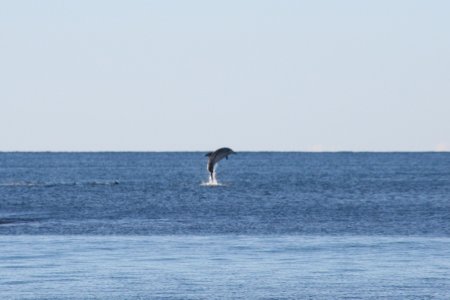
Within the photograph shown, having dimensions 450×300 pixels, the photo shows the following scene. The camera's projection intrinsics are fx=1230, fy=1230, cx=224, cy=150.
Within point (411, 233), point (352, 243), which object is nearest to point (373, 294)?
point (352, 243)

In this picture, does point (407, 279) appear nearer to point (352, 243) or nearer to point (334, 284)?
point (334, 284)

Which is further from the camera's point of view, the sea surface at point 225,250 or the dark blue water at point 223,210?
the dark blue water at point 223,210

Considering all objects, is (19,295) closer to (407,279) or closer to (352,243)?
(407,279)

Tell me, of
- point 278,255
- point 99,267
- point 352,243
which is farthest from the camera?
point 352,243

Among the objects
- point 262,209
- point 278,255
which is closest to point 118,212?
point 262,209

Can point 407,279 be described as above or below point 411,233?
below

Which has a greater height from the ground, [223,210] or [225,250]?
[223,210]

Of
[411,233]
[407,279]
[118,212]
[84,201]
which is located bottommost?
[407,279]

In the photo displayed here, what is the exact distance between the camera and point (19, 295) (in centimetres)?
3522

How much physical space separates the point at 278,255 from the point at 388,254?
4.18 m

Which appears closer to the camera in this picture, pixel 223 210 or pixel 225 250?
pixel 225 250

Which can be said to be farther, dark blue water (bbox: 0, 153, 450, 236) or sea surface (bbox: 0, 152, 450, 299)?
dark blue water (bbox: 0, 153, 450, 236)

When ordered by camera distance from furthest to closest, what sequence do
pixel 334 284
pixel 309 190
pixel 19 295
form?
pixel 309 190 < pixel 334 284 < pixel 19 295

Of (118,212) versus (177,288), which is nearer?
(177,288)
